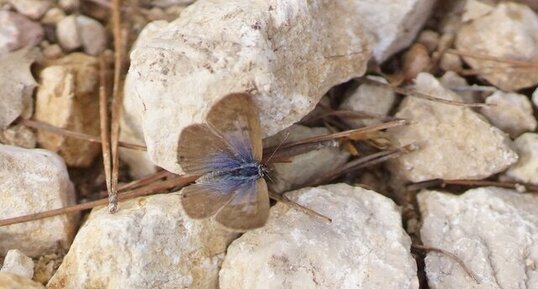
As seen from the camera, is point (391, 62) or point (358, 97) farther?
point (391, 62)

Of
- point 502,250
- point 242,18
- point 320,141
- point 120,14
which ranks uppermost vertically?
point 242,18

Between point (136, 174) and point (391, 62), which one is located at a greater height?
point (391, 62)

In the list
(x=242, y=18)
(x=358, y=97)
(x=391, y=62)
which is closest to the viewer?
(x=242, y=18)

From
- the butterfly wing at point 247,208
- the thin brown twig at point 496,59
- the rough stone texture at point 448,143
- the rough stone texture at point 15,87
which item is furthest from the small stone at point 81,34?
the thin brown twig at point 496,59

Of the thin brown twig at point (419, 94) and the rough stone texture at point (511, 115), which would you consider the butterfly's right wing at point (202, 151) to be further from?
the rough stone texture at point (511, 115)

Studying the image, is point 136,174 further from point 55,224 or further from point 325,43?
point 325,43

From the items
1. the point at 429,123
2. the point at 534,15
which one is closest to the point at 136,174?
the point at 429,123

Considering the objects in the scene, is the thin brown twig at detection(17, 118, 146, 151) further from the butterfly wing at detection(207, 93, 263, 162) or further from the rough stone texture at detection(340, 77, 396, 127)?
the rough stone texture at detection(340, 77, 396, 127)

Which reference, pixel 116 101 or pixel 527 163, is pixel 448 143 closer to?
pixel 527 163
